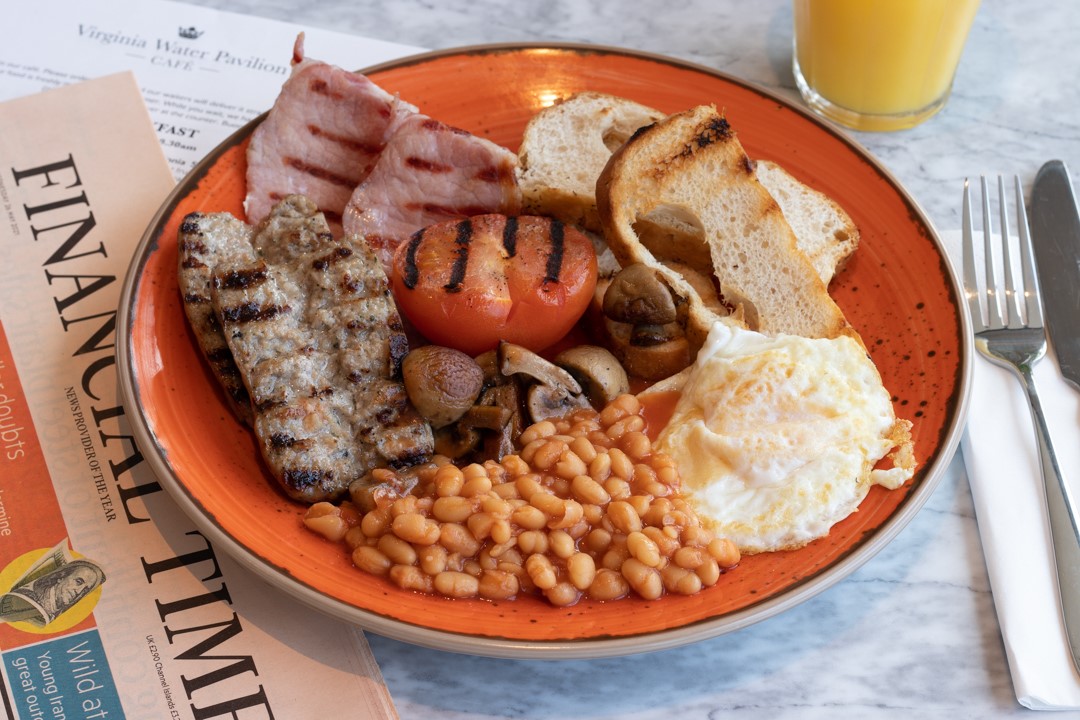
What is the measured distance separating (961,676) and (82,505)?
2.26 metres

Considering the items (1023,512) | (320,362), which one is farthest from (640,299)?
(1023,512)

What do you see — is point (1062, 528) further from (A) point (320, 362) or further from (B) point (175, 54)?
(B) point (175, 54)

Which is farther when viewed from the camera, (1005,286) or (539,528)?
(1005,286)

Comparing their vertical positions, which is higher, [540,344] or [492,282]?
[492,282]

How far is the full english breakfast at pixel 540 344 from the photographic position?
2.31 m

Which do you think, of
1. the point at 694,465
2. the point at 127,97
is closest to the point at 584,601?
the point at 694,465

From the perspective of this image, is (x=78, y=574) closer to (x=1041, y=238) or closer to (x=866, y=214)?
(x=866, y=214)

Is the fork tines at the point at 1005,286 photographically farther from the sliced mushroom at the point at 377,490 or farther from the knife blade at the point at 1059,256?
the sliced mushroom at the point at 377,490

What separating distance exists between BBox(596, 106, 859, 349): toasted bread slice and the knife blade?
79 cm

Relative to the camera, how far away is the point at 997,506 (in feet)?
8.61

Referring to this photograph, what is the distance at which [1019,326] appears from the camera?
115 inches

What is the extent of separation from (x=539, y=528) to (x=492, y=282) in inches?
28.0

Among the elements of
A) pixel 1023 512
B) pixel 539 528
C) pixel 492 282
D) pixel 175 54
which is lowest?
pixel 1023 512

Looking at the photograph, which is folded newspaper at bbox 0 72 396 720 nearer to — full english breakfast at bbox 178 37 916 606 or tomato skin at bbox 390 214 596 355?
full english breakfast at bbox 178 37 916 606
